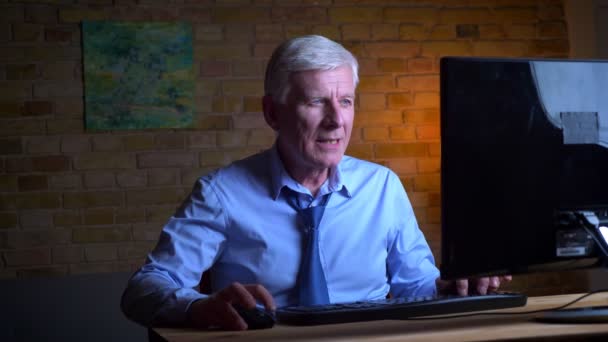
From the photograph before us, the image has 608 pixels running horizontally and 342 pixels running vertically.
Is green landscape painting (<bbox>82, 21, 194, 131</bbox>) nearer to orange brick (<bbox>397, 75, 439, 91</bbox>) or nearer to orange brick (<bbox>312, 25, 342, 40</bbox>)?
orange brick (<bbox>312, 25, 342, 40</bbox>)

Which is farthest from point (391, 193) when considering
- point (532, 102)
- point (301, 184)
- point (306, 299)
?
point (532, 102)

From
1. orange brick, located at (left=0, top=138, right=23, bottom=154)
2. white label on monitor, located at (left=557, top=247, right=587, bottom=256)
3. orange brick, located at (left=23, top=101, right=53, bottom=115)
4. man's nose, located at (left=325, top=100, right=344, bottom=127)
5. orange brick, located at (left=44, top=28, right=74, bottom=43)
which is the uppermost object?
orange brick, located at (left=44, top=28, right=74, bottom=43)

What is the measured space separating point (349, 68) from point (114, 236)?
2.18 m

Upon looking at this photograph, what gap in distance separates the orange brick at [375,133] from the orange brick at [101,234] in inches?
49.5

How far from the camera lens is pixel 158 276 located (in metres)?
2.02

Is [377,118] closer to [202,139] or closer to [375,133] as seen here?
[375,133]

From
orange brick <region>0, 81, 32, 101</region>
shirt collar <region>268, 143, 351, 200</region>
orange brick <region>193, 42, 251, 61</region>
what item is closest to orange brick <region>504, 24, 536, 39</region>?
orange brick <region>193, 42, 251, 61</region>

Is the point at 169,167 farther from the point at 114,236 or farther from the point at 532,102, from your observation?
the point at 532,102

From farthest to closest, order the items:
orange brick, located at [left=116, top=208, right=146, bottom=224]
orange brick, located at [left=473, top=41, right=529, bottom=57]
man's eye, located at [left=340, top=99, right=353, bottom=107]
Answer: orange brick, located at [left=473, top=41, right=529, bottom=57] < orange brick, located at [left=116, top=208, right=146, bottom=224] < man's eye, located at [left=340, top=99, right=353, bottom=107]

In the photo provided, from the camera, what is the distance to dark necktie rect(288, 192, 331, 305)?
85.4 inches

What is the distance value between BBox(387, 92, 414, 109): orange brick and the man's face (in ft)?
7.25

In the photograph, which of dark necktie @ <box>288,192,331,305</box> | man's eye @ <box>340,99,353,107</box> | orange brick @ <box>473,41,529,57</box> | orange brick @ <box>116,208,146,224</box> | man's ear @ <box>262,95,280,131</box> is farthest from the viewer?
orange brick @ <box>473,41,529,57</box>

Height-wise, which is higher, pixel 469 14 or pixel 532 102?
pixel 469 14

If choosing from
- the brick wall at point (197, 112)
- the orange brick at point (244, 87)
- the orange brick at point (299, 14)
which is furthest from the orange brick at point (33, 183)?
the orange brick at point (299, 14)
